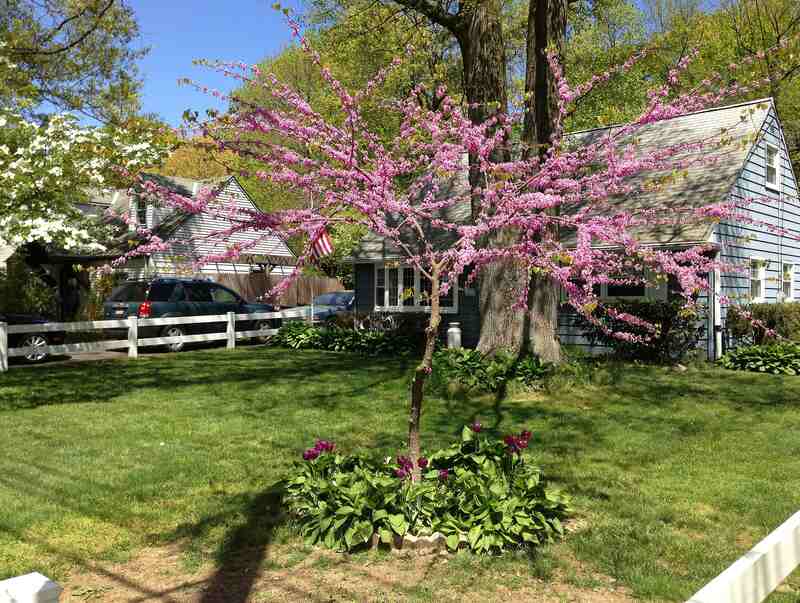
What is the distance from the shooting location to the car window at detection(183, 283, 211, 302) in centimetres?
2002

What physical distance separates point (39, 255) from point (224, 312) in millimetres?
9479

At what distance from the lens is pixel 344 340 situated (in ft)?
62.0

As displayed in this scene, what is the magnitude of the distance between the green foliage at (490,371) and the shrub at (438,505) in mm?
5692

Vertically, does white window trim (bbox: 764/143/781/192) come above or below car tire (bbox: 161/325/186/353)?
above

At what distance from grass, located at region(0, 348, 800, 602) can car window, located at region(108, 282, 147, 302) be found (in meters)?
5.28

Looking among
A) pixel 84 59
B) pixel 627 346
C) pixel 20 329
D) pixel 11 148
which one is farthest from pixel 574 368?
pixel 84 59

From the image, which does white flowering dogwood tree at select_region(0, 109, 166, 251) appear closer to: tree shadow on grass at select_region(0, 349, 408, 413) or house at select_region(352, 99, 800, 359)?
tree shadow on grass at select_region(0, 349, 408, 413)

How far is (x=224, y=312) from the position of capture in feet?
68.3

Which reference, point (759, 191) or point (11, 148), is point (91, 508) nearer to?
point (11, 148)

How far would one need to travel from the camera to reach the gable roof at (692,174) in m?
14.5

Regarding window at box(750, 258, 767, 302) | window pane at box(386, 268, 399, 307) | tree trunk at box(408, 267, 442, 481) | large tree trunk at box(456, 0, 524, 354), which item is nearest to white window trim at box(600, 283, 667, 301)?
window at box(750, 258, 767, 302)

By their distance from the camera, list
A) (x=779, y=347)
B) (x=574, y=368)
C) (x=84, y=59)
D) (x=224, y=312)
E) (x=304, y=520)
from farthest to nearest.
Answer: (x=84, y=59) → (x=224, y=312) → (x=779, y=347) → (x=574, y=368) → (x=304, y=520)

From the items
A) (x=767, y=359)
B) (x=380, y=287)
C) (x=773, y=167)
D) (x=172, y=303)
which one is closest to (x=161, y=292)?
(x=172, y=303)

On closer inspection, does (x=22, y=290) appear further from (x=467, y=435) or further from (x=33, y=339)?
(x=467, y=435)
